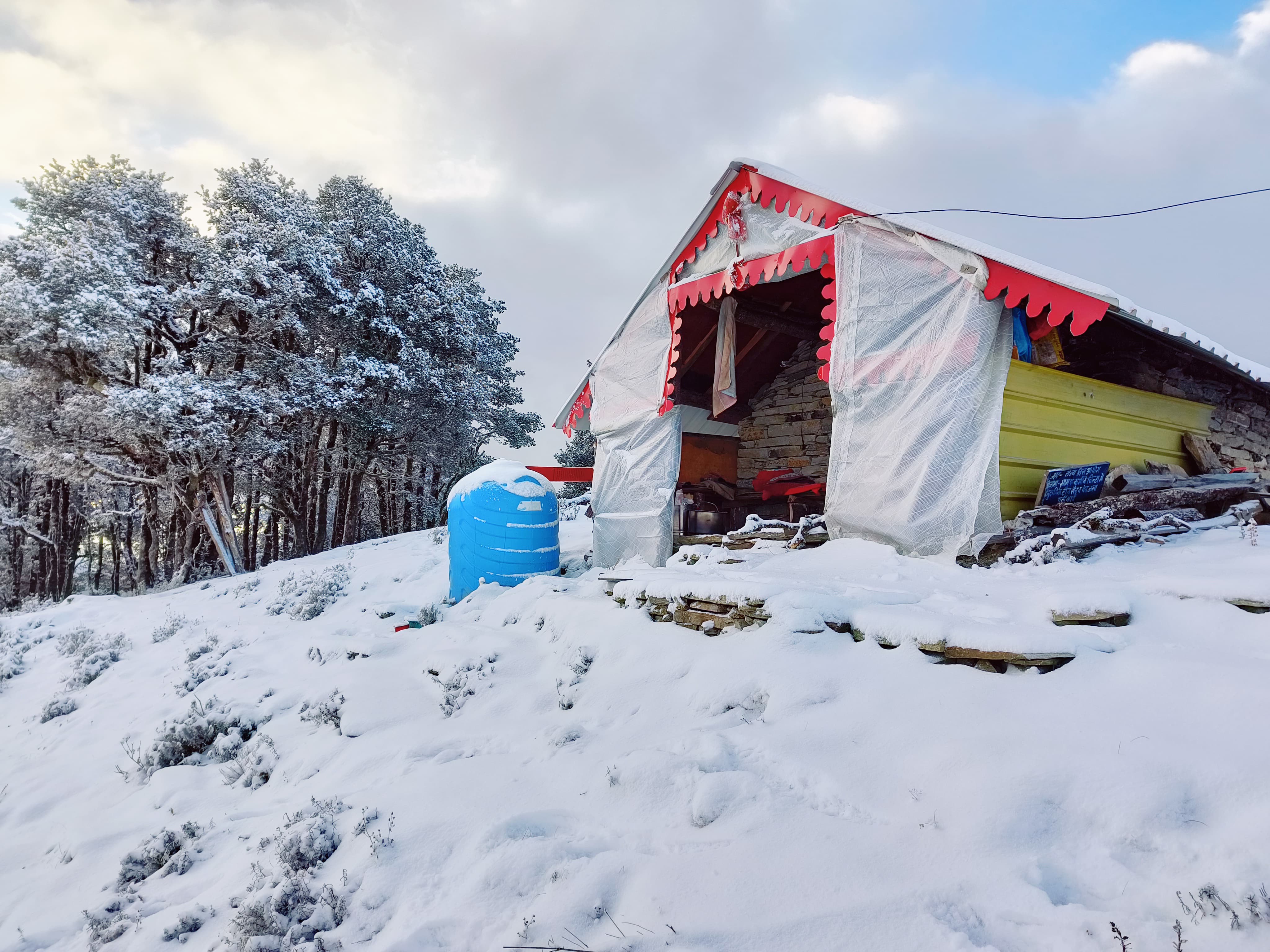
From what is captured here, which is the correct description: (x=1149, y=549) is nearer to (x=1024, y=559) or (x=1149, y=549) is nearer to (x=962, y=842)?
(x=1024, y=559)

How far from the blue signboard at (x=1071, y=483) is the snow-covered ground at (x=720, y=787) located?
134 centimetres

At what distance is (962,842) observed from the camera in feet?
6.31

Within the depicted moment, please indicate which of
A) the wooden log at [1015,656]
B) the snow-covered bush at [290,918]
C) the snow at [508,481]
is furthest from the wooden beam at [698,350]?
the snow-covered bush at [290,918]

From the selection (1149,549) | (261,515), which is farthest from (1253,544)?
(261,515)

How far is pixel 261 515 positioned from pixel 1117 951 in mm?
37722

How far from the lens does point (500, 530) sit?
6.98 m

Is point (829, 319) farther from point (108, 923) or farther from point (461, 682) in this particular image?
point (108, 923)

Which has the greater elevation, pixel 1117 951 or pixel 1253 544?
pixel 1253 544

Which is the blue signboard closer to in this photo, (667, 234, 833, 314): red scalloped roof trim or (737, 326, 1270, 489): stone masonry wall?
(737, 326, 1270, 489): stone masonry wall

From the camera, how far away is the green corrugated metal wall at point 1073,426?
5891 millimetres

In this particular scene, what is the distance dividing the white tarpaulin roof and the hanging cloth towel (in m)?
1.07

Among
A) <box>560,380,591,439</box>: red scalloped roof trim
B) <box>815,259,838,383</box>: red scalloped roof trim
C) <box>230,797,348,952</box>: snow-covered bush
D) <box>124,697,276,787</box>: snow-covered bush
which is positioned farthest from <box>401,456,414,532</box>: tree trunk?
<box>230,797,348,952</box>: snow-covered bush

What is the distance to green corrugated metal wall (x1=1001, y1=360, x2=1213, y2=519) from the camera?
589 cm

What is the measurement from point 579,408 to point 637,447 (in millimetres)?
1871
